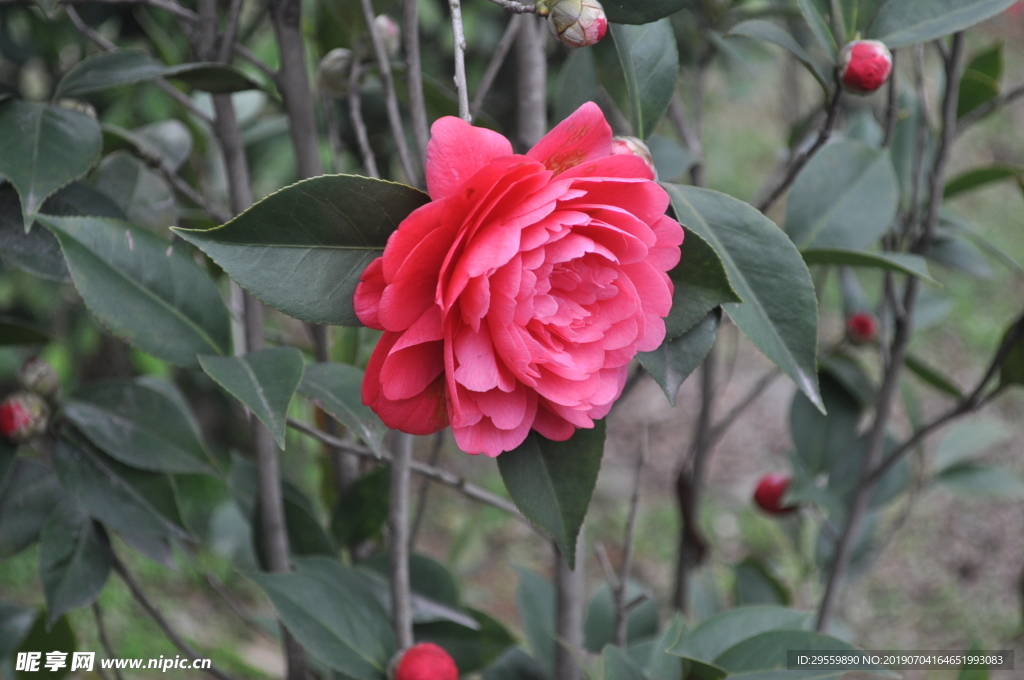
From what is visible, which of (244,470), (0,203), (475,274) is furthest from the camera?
(244,470)

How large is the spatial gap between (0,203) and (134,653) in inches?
61.1

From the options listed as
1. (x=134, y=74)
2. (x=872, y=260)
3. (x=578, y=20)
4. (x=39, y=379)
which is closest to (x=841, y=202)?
(x=872, y=260)

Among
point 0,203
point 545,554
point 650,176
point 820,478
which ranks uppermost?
point 650,176

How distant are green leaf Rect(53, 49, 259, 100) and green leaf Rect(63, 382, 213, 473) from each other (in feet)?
0.88

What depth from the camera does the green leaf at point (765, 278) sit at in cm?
52

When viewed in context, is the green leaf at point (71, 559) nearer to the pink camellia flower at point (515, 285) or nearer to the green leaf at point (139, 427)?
the green leaf at point (139, 427)

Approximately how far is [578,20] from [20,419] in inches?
24.1

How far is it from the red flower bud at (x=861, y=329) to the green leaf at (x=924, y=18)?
0.45 m

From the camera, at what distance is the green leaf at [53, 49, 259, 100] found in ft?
2.13

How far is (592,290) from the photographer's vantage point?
459 mm

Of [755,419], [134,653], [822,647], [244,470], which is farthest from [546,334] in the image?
[755,419]

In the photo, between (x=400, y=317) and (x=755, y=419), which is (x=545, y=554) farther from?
(x=400, y=317)

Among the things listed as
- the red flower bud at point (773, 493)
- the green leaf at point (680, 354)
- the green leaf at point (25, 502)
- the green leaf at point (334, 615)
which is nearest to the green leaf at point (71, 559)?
the green leaf at point (25, 502)

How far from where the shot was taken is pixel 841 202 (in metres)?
0.76
